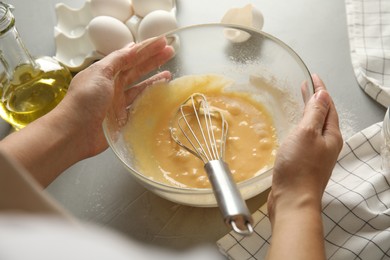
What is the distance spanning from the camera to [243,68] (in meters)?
1.03

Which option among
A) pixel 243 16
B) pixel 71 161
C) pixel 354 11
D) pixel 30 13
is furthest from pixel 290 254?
pixel 30 13

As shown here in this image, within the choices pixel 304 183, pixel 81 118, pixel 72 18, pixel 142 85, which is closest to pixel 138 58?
pixel 142 85

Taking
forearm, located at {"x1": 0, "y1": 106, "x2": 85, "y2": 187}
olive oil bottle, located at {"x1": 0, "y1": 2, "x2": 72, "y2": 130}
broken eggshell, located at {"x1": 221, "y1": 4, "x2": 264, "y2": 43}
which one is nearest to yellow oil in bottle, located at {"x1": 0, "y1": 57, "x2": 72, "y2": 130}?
olive oil bottle, located at {"x1": 0, "y1": 2, "x2": 72, "y2": 130}

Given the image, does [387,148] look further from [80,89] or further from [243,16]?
[80,89]

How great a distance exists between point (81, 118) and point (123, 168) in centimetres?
14

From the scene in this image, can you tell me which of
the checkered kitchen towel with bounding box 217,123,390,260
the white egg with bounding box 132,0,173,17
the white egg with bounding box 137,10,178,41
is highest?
the white egg with bounding box 132,0,173,17

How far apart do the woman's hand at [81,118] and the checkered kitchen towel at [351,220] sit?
307 mm

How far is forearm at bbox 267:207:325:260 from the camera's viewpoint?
0.68 metres

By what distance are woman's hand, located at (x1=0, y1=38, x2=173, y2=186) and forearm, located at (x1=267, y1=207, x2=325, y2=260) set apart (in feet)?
1.25

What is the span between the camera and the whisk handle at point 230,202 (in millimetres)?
585

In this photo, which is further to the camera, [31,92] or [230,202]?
[31,92]

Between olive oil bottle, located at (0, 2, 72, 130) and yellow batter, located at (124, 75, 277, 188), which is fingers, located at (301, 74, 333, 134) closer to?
yellow batter, located at (124, 75, 277, 188)

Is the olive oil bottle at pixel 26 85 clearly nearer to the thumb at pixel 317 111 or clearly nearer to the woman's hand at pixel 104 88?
the woman's hand at pixel 104 88

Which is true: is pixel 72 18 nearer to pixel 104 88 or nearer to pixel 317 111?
pixel 104 88
